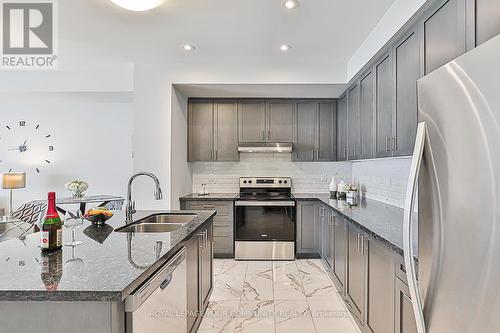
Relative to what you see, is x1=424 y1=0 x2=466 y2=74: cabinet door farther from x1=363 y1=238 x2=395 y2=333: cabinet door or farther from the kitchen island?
the kitchen island

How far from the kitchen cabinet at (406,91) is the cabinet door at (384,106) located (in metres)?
0.12

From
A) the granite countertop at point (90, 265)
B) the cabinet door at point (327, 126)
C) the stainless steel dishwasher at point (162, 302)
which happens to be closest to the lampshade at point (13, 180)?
the granite countertop at point (90, 265)

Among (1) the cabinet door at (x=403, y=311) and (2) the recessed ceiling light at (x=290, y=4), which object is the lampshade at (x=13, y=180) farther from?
(1) the cabinet door at (x=403, y=311)

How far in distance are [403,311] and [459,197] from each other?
0.96 metres

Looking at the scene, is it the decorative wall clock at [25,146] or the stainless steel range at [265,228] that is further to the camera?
the decorative wall clock at [25,146]

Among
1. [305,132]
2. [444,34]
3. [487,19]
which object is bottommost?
[305,132]

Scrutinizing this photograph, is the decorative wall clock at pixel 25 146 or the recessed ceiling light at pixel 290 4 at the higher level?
the recessed ceiling light at pixel 290 4

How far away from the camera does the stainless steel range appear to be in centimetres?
429

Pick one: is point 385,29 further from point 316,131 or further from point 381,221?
point 316,131

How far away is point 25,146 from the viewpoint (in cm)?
575

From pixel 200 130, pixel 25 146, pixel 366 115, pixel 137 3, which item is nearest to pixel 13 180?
pixel 25 146

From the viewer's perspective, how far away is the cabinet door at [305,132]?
15.2 ft

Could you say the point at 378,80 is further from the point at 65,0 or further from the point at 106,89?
the point at 106,89

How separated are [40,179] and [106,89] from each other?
8.70 feet
